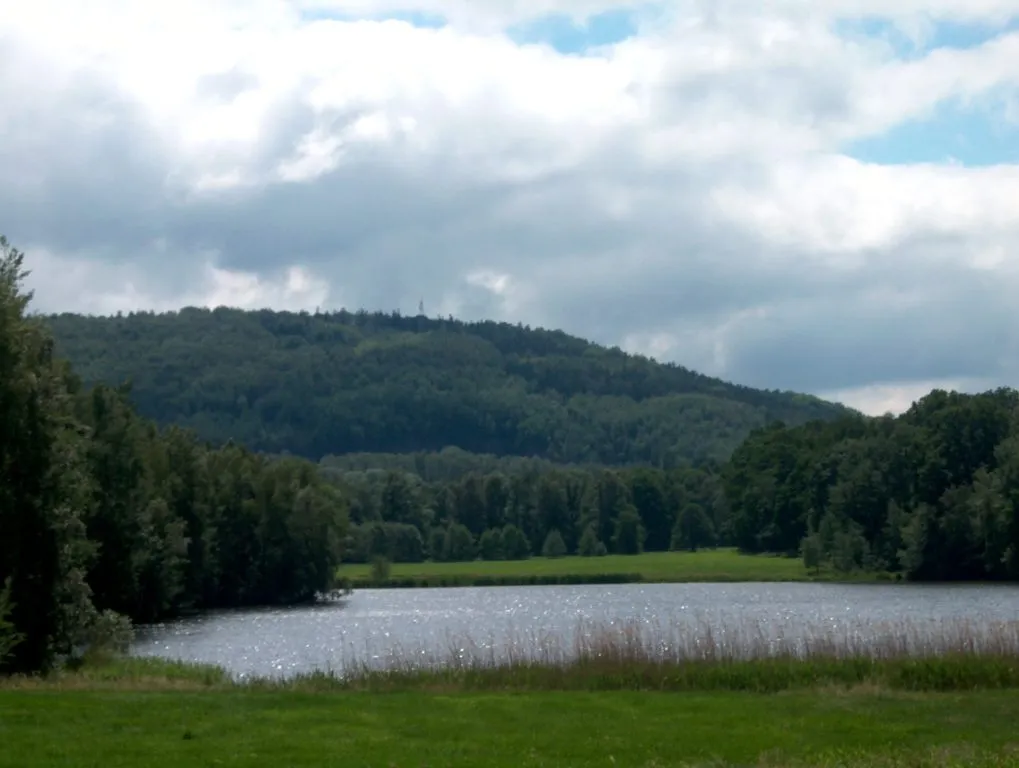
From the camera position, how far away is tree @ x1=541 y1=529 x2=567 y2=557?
169375 mm

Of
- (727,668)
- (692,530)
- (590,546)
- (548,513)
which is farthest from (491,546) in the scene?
(727,668)

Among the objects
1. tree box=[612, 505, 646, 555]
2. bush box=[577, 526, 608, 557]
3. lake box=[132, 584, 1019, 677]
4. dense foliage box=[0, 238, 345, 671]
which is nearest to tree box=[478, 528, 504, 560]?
bush box=[577, 526, 608, 557]

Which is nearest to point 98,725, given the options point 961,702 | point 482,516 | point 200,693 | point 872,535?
point 200,693

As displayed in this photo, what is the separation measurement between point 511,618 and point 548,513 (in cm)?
10770

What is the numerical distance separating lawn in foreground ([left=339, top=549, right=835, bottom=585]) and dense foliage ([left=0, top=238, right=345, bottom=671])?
22515mm

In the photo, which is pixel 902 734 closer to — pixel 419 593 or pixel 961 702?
pixel 961 702

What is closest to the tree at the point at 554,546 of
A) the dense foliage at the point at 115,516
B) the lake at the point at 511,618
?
the lake at the point at 511,618

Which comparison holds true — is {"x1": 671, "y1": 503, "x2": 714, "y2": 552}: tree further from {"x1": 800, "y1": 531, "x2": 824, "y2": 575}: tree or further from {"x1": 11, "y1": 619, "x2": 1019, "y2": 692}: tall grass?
{"x1": 11, "y1": 619, "x2": 1019, "y2": 692}: tall grass

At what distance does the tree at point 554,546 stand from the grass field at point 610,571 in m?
17.7

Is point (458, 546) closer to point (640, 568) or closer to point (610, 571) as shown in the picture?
point (640, 568)

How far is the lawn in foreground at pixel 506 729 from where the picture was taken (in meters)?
19.7

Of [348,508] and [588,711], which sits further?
[348,508]

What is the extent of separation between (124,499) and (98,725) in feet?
153

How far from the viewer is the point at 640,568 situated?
131500 mm
